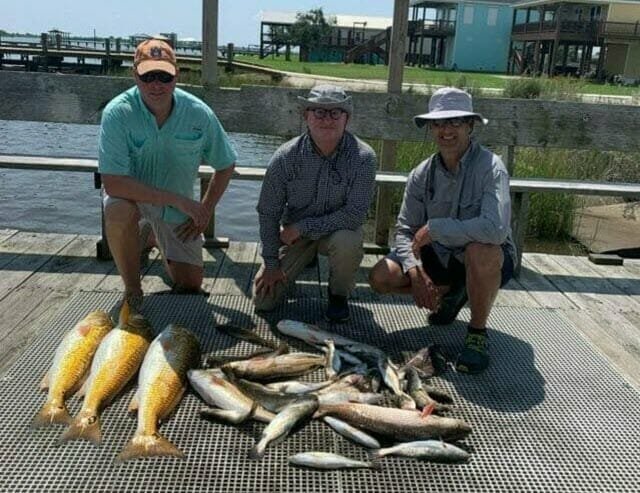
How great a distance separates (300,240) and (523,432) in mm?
1732

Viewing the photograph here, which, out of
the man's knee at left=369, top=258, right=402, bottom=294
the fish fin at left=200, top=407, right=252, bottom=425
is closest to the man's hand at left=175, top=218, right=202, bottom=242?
the man's knee at left=369, top=258, right=402, bottom=294

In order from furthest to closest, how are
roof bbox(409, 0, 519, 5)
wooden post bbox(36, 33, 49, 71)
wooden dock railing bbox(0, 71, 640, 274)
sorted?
roof bbox(409, 0, 519, 5)
wooden post bbox(36, 33, 49, 71)
wooden dock railing bbox(0, 71, 640, 274)

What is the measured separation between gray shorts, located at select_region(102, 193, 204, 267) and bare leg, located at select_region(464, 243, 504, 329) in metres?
1.74

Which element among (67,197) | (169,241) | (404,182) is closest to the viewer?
(169,241)

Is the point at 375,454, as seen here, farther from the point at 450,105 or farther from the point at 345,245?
the point at 450,105

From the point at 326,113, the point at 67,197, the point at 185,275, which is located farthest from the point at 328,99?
the point at 67,197

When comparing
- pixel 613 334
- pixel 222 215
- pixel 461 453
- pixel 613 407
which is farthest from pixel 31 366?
pixel 222 215

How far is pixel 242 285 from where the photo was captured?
15.0 ft

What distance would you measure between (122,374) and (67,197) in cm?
852

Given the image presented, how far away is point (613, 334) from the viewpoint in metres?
4.08

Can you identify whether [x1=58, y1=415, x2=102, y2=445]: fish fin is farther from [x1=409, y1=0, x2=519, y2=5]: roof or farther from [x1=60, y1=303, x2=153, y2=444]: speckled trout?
[x1=409, y1=0, x2=519, y2=5]: roof

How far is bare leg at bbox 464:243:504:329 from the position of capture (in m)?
3.38

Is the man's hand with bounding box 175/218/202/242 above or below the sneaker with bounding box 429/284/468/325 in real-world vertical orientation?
above

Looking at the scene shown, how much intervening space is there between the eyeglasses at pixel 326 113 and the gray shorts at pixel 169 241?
114cm
